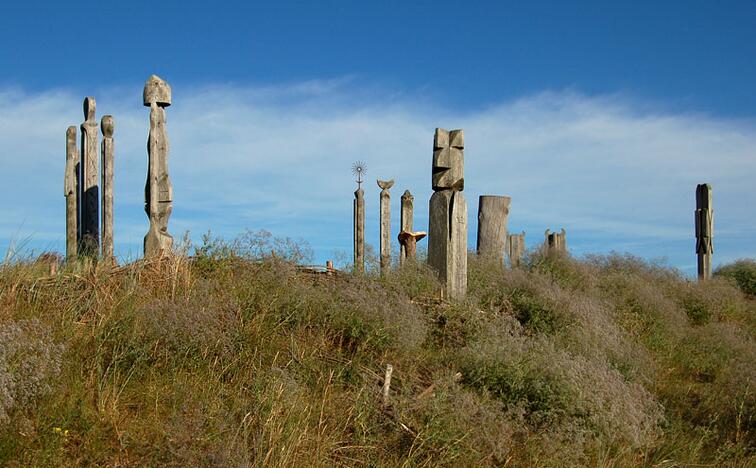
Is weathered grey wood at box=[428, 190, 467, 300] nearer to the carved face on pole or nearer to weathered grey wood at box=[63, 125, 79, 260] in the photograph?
the carved face on pole

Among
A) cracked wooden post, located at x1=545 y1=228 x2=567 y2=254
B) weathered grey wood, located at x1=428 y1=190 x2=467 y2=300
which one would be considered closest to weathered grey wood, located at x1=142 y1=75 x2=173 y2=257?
weathered grey wood, located at x1=428 y1=190 x2=467 y2=300

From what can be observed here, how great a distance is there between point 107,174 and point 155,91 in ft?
11.8

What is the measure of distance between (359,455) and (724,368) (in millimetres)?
6623

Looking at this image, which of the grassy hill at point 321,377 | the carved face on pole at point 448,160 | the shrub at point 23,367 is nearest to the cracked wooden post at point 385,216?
the carved face on pole at point 448,160

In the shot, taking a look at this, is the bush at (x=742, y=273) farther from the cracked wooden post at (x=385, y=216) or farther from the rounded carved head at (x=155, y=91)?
the rounded carved head at (x=155, y=91)

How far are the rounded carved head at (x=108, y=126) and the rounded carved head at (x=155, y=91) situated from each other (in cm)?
343

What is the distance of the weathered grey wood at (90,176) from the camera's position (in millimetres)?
14648

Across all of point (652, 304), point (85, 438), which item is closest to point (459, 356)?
point (85, 438)

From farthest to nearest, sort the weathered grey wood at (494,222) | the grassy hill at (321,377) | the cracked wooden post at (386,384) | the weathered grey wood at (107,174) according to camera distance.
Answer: the weathered grey wood at (494,222)
the weathered grey wood at (107,174)
the cracked wooden post at (386,384)
the grassy hill at (321,377)

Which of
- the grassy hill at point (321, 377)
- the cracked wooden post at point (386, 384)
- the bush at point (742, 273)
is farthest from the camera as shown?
the bush at point (742, 273)

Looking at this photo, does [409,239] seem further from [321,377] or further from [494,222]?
[321,377]

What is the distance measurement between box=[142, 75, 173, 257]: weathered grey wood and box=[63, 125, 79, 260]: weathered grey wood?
4.72m

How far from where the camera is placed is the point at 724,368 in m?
11.1

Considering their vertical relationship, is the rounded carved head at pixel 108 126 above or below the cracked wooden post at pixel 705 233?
above
